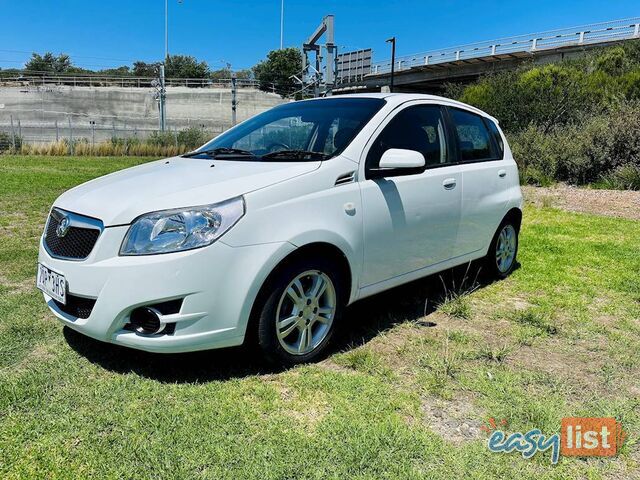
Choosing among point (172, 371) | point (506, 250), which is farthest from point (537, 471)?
point (506, 250)

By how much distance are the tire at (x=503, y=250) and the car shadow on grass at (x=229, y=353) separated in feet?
2.85

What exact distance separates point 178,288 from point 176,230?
31 cm

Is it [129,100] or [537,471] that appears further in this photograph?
[129,100]

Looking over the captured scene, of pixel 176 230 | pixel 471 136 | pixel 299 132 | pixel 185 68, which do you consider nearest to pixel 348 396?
pixel 176 230

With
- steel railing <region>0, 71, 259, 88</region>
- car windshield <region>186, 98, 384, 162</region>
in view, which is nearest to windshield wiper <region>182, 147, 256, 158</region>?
car windshield <region>186, 98, 384, 162</region>

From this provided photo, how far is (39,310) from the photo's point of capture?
3902 mm

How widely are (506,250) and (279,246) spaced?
3.23 meters

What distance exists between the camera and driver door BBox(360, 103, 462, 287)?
3.39 m

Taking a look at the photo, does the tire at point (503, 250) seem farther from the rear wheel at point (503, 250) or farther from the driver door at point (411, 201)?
the driver door at point (411, 201)

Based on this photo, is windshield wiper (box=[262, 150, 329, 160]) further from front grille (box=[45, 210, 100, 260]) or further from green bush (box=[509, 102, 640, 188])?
green bush (box=[509, 102, 640, 188])

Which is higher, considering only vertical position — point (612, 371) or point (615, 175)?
point (615, 175)

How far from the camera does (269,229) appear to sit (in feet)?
9.07

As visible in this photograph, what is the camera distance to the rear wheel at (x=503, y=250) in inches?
194

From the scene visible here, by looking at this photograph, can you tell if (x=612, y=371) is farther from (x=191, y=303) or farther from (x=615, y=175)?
(x=615, y=175)
